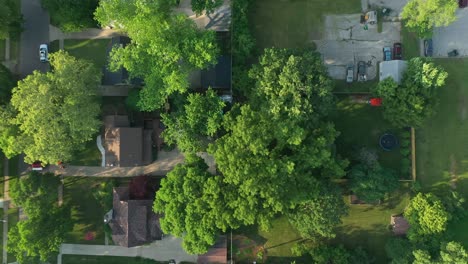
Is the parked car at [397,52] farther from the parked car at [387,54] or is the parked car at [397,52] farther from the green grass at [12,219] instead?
the green grass at [12,219]

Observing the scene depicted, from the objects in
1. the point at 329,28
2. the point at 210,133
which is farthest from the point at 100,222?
the point at 329,28

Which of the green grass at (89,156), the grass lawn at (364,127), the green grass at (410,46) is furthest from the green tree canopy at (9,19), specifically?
the green grass at (410,46)

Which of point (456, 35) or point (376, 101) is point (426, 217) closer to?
point (376, 101)

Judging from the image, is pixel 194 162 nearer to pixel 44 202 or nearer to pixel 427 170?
pixel 44 202

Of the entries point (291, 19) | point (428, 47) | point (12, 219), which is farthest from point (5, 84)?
point (428, 47)

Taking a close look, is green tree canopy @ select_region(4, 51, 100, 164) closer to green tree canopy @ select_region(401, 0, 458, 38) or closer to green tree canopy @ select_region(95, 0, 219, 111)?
green tree canopy @ select_region(95, 0, 219, 111)
